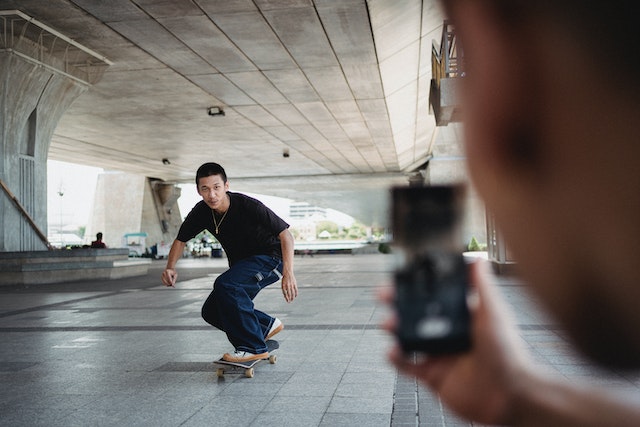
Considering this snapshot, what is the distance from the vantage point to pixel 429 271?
2.96 feet

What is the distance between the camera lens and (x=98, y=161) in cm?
3594

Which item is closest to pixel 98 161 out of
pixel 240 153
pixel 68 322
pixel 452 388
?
pixel 240 153

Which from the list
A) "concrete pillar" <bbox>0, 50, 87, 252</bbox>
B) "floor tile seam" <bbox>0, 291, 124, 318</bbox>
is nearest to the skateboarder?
"floor tile seam" <bbox>0, 291, 124, 318</bbox>

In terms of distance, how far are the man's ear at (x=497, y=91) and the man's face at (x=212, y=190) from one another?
4.56 meters

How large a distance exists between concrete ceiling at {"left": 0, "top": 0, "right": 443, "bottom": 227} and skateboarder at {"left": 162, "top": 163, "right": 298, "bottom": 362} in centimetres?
103

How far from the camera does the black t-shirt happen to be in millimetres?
5289

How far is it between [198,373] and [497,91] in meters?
5.15

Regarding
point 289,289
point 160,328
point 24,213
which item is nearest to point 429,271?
point 289,289

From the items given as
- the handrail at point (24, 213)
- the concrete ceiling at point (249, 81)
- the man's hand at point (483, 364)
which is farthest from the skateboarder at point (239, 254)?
the handrail at point (24, 213)

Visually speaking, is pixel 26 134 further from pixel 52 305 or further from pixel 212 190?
pixel 212 190

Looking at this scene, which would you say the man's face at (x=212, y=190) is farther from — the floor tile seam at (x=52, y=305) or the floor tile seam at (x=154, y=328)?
the floor tile seam at (x=52, y=305)

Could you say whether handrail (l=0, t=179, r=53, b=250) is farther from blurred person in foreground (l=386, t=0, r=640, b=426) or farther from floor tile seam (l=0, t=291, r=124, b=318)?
blurred person in foreground (l=386, t=0, r=640, b=426)

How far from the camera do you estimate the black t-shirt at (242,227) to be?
5.29 metres

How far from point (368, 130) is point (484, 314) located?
2645 cm
